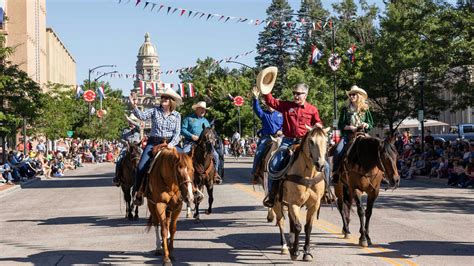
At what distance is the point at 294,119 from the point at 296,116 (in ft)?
0.19

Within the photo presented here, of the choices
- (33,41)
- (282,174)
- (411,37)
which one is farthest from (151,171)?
(33,41)

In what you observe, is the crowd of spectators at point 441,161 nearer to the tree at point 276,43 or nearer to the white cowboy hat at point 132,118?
the white cowboy hat at point 132,118

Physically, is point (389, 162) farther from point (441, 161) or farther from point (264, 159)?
point (441, 161)

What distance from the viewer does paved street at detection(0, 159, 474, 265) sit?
11.1 metres

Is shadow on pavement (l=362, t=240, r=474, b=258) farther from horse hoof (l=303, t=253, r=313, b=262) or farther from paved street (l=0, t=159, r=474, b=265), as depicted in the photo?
horse hoof (l=303, t=253, r=313, b=262)

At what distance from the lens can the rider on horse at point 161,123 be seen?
464 inches

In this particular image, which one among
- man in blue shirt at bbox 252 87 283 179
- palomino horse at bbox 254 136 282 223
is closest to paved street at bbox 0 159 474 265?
palomino horse at bbox 254 136 282 223

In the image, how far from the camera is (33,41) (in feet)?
274

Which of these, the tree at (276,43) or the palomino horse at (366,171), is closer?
the palomino horse at (366,171)

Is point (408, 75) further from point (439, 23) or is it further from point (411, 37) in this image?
point (439, 23)

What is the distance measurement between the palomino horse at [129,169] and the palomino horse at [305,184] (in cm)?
634

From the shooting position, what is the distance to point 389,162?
39.9 ft

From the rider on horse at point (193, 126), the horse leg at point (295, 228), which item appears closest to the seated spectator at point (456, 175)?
the rider on horse at point (193, 126)

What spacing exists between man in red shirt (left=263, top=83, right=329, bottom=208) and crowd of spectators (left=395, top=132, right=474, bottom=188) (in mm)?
16384
